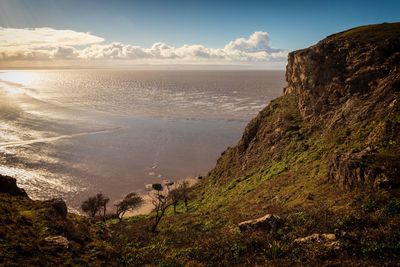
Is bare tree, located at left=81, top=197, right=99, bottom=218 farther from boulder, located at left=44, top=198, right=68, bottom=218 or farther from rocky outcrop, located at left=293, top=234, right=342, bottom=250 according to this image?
rocky outcrop, located at left=293, top=234, right=342, bottom=250

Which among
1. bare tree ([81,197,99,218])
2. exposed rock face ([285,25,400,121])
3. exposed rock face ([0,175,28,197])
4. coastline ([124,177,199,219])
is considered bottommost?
coastline ([124,177,199,219])

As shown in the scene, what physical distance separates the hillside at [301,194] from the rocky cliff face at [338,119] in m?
0.17

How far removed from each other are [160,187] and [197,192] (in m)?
14.1

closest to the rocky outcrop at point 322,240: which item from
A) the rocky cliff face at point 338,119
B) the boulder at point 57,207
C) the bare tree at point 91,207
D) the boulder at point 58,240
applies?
the rocky cliff face at point 338,119

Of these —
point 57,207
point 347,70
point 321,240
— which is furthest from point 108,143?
point 321,240

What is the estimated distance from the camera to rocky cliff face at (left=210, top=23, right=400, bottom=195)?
28.1 meters

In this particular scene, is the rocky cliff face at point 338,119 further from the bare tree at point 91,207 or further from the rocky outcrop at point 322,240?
the bare tree at point 91,207

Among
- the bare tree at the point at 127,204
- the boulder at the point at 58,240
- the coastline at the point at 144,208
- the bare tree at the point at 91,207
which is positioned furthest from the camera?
the coastline at the point at 144,208

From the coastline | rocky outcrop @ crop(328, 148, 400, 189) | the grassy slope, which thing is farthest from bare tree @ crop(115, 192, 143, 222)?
rocky outcrop @ crop(328, 148, 400, 189)

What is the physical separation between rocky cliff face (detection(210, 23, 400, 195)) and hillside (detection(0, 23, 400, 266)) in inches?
6.6

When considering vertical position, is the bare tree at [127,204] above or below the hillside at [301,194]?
below

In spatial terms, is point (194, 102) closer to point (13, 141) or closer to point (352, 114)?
point (13, 141)

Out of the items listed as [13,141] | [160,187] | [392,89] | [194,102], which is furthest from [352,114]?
[194,102]

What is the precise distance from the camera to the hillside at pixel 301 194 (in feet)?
56.6
